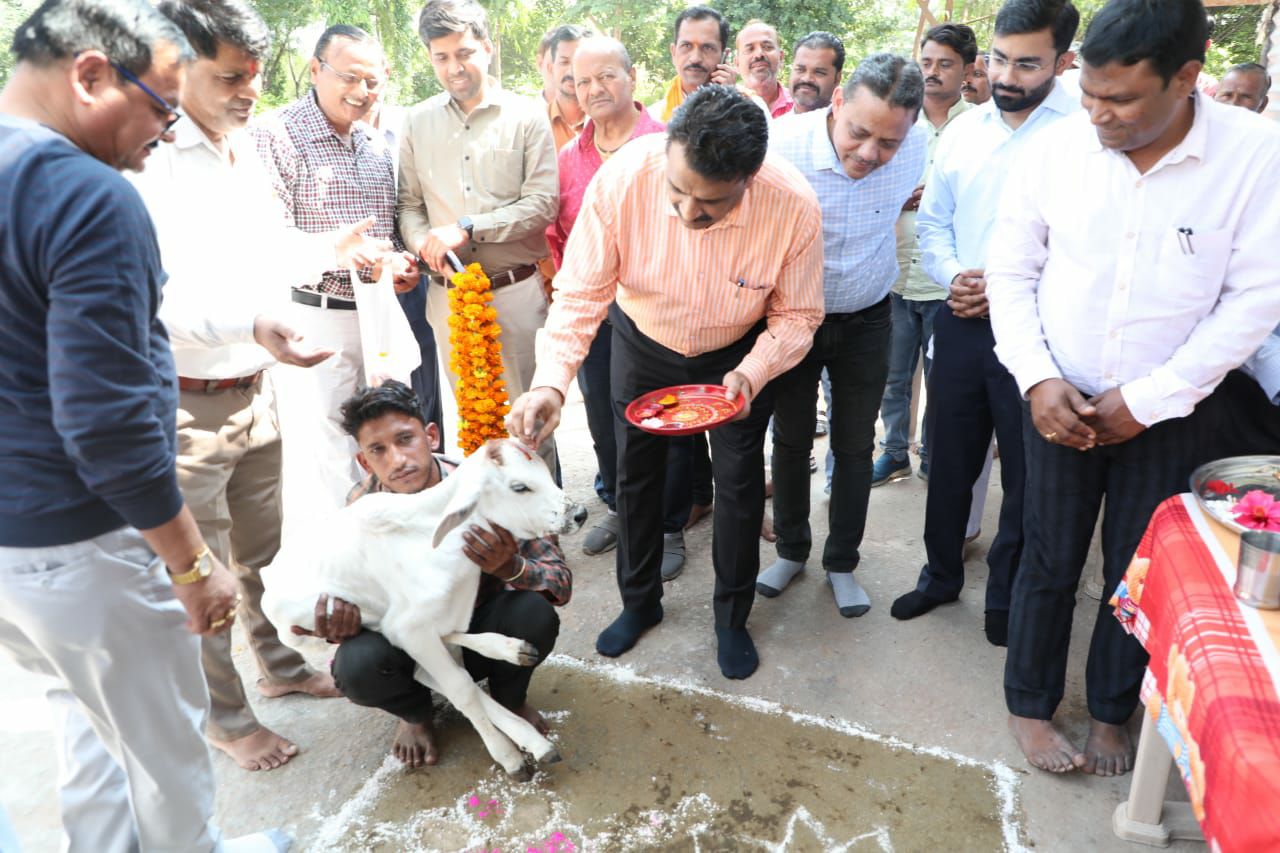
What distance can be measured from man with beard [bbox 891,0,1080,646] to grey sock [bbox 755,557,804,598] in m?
0.58

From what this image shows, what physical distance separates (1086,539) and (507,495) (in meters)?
1.65

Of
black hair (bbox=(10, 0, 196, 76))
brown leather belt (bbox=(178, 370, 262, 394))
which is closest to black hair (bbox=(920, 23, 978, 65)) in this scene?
brown leather belt (bbox=(178, 370, 262, 394))

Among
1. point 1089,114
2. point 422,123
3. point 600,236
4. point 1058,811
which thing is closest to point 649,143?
point 600,236

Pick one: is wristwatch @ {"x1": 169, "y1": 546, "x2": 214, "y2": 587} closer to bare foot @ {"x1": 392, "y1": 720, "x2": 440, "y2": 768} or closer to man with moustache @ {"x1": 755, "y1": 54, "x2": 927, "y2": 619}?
bare foot @ {"x1": 392, "y1": 720, "x2": 440, "y2": 768}

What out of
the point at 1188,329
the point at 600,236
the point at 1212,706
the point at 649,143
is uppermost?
the point at 649,143

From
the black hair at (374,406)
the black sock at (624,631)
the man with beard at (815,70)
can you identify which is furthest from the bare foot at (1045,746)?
the man with beard at (815,70)

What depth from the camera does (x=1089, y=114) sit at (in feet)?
6.76

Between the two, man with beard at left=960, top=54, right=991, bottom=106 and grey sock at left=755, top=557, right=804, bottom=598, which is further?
man with beard at left=960, top=54, right=991, bottom=106

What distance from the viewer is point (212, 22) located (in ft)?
7.34

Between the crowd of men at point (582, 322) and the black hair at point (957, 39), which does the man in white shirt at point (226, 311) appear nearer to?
the crowd of men at point (582, 322)

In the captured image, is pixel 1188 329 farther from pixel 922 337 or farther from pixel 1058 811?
pixel 922 337

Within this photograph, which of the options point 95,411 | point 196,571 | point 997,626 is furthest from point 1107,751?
point 95,411

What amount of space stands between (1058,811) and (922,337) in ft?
7.70

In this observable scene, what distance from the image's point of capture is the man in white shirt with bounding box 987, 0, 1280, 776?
1939 millimetres
